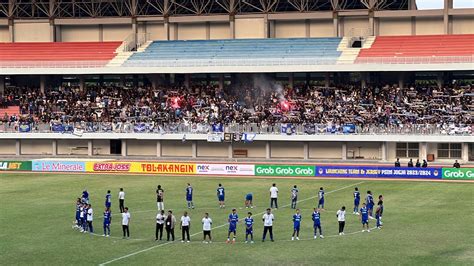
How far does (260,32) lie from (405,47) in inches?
595

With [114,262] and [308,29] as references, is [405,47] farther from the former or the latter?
[114,262]

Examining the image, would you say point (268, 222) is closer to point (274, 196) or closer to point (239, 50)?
point (274, 196)

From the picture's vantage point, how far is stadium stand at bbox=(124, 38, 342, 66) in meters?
83.8

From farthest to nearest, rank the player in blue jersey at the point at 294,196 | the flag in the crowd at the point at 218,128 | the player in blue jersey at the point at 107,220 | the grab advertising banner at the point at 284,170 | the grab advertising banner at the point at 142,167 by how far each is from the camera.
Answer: the flag in the crowd at the point at 218,128 < the grab advertising banner at the point at 142,167 < the grab advertising banner at the point at 284,170 < the player in blue jersey at the point at 294,196 < the player in blue jersey at the point at 107,220

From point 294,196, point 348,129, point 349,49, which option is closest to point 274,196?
point 294,196

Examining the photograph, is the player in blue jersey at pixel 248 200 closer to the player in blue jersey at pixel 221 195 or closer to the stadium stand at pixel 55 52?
the player in blue jersey at pixel 221 195

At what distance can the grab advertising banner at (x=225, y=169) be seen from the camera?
69.4 m

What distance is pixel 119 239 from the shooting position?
1668 inches

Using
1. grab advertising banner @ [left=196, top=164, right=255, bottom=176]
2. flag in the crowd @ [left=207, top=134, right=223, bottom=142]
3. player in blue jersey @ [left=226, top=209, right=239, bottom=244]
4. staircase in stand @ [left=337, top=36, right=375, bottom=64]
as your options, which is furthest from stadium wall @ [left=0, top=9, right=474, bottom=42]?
player in blue jersey @ [left=226, top=209, right=239, bottom=244]

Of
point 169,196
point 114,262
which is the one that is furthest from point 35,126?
point 114,262

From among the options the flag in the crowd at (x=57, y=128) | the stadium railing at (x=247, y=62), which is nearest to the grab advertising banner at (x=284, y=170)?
the stadium railing at (x=247, y=62)

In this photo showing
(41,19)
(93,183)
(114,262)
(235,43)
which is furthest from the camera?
(41,19)

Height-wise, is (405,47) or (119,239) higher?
(405,47)

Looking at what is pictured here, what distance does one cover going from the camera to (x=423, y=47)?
81.7 meters
